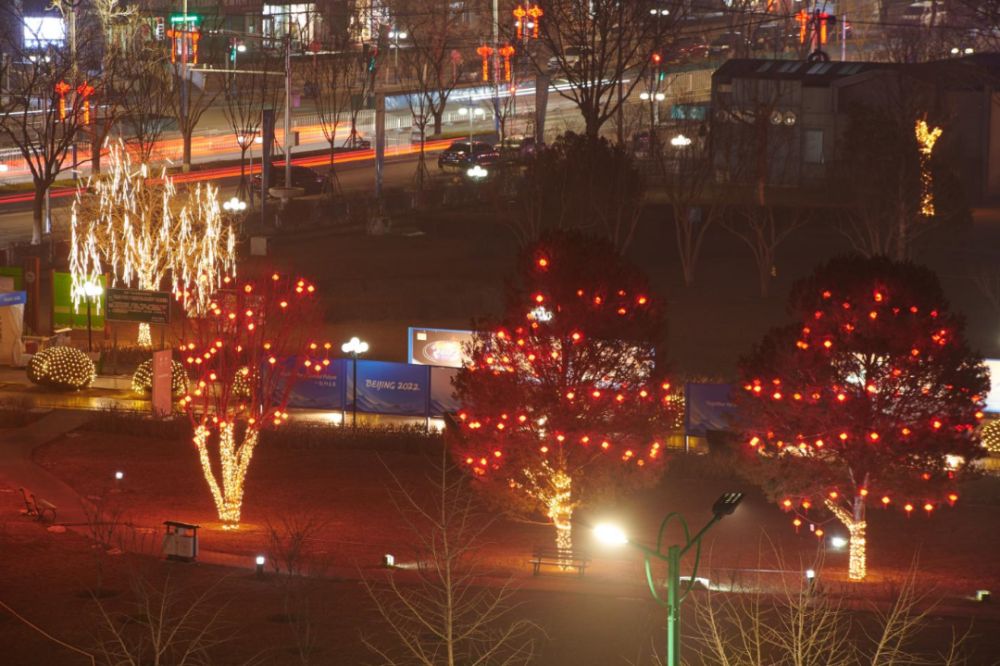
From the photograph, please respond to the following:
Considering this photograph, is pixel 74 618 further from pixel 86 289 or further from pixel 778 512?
pixel 86 289

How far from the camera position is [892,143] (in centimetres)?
4397

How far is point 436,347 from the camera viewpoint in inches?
1140

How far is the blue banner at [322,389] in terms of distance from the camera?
2816cm

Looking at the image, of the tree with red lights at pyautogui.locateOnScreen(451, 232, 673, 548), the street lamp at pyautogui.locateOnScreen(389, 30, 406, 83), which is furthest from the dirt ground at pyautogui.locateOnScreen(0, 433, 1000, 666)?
the street lamp at pyautogui.locateOnScreen(389, 30, 406, 83)

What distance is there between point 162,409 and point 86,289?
626cm

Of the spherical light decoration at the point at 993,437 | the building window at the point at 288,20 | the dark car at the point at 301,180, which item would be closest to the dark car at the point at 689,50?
the building window at the point at 288,20

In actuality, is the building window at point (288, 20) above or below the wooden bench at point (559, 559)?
above

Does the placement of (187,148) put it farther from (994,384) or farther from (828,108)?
(994,384)

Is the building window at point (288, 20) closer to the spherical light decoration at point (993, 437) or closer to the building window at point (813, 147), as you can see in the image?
the building window at point (813, 147)

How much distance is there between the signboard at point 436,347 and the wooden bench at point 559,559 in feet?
30.5

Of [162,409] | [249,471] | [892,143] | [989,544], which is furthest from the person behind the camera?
[892,143]

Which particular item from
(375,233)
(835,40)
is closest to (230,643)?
(375,233)

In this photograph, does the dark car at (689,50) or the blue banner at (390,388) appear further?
the dark car at (689,50)

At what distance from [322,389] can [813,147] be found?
36.9 meters
